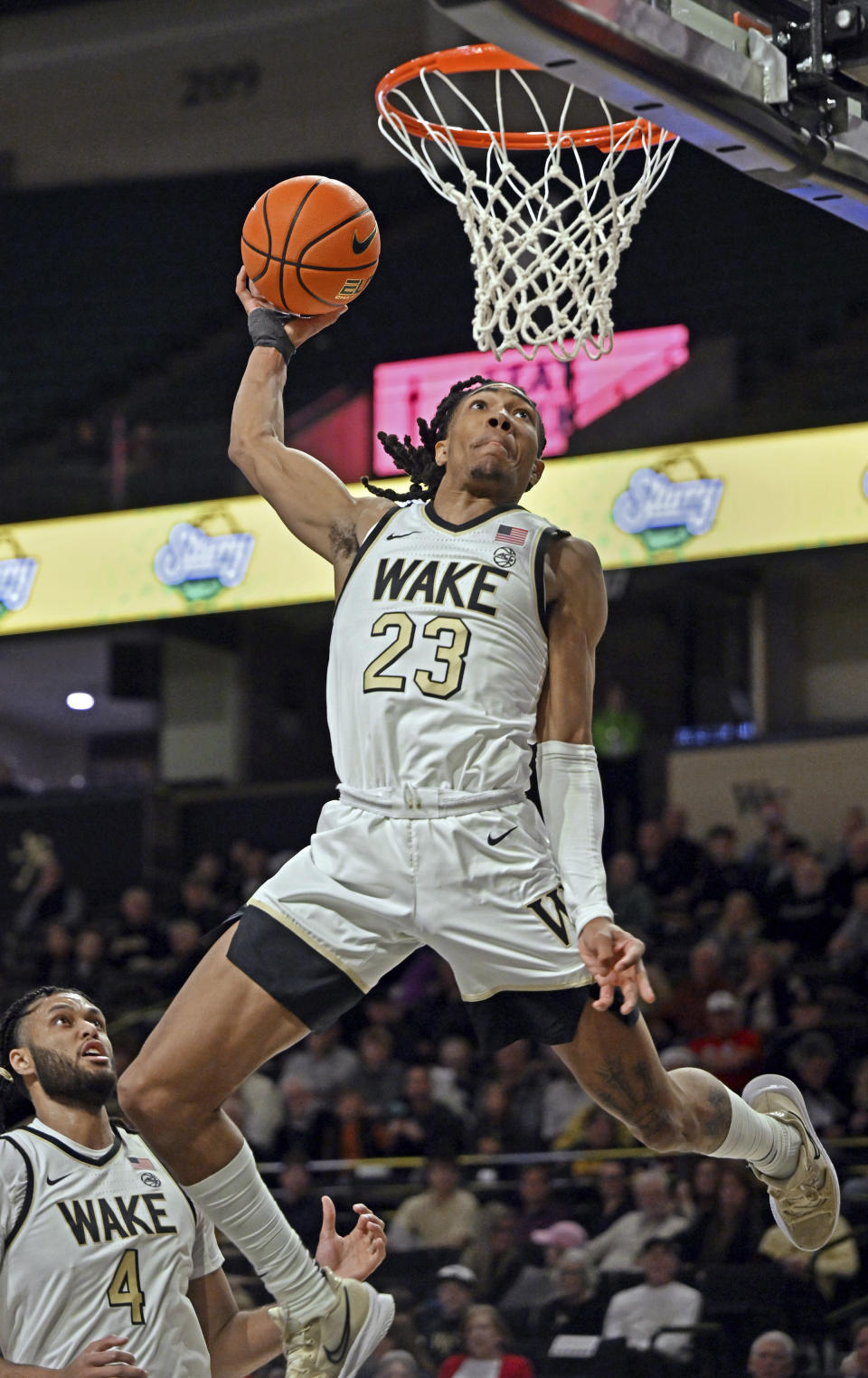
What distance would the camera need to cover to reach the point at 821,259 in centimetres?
1473

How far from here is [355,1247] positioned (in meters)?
4.49

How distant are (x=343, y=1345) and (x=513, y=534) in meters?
1.87

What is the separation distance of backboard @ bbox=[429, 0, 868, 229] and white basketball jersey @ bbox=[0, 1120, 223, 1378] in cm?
283

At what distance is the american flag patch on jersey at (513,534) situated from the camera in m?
4.24

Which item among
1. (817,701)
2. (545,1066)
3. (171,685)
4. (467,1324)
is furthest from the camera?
(171,685)

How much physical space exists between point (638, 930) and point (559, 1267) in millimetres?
4213

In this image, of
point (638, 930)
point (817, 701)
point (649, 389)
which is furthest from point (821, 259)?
point (638, 930)

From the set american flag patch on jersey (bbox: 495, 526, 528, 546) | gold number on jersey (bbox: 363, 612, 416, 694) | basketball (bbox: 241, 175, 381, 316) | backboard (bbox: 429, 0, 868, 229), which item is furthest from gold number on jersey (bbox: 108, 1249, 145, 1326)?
backboard (bbox: 429, 0, 868, 229)

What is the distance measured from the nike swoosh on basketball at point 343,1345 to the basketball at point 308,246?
7.78 feet

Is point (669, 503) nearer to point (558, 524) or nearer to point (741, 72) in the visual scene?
point (558, 524)

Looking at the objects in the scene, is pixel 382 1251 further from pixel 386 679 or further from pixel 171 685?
pixel 171 685

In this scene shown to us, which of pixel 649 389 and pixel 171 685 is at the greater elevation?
pixel 649 389

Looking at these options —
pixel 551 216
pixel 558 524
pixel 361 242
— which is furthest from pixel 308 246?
pixel 558 524

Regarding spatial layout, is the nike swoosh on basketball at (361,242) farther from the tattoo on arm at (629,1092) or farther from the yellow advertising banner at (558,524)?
the yellow advertising banner at (558,524)
